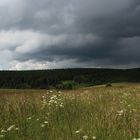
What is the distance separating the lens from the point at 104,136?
324 inches

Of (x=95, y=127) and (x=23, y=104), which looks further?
(x=23, y=104)

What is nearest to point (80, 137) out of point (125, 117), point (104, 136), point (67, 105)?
point (104, 136)

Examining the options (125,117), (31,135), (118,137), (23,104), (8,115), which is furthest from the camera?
(23,104)

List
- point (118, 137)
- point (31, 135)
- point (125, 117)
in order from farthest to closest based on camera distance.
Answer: point (125, 117) → point (31, 135) → point (118, 137)

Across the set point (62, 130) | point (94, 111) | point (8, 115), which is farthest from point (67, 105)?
point (62, 130)

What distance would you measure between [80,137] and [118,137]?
0.77 m

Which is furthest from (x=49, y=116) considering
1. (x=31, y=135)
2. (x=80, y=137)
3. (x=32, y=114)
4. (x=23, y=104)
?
(x=80, y=137)

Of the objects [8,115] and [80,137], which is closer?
[80,137]

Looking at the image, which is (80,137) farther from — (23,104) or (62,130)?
(23,104)

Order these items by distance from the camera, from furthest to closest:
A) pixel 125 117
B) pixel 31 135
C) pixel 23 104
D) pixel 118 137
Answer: pixel 23 104 → pixel 125 117 → pixel 31 135 → pixel 118 137

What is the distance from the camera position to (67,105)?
12672mm

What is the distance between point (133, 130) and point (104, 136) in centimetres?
61

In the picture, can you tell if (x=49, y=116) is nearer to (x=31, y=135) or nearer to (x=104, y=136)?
(x=31, y=135)

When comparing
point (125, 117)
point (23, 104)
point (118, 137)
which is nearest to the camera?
point (118, 137)
